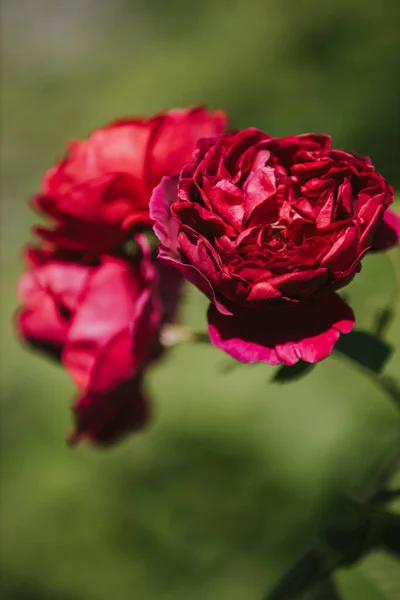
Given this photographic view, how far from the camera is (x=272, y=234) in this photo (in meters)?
0.59

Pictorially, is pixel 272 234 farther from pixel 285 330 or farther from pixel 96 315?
pixel 96 315

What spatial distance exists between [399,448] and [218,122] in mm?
336

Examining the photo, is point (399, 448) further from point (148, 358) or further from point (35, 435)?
point (35, 435)

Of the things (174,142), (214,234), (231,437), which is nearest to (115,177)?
(174,142)

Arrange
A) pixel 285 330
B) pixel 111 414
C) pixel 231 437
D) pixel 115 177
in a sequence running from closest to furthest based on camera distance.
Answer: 1. pixel 285 330
2. pixel 115 177
3. pixel 111 414
4. pixel 231 437

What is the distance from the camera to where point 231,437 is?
1400 mm

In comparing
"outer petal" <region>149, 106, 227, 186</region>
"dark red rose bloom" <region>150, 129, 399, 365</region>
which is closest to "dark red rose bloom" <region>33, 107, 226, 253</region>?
"outer petal" <region>149, 106, 227, 186</region>

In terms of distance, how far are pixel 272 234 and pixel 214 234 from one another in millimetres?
44

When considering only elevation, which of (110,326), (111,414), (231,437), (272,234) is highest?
(272,234)

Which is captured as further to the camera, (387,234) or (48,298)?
(48,298)

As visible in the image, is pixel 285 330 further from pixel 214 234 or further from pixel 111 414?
pixel 111 414

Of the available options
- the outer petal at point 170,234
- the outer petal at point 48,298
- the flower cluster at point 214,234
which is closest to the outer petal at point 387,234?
the flower cluster at point 214,234

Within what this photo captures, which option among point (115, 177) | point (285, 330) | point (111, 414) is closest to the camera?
point (285, 330)

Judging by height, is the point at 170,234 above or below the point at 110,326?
above
